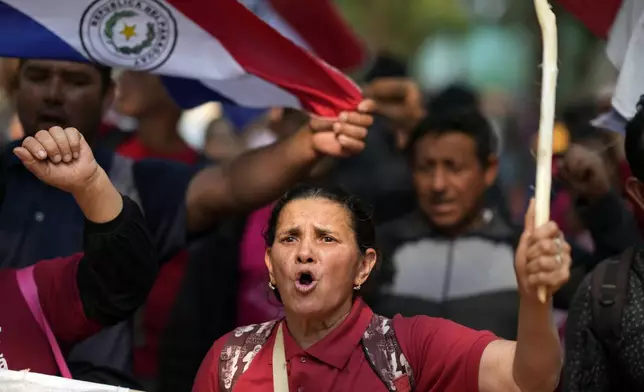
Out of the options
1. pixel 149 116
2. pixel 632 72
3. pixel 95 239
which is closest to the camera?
pixel 95 239

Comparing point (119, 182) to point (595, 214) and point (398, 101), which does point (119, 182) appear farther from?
point (398, 101)

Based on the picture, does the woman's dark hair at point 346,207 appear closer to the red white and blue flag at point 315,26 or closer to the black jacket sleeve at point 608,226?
the black jacket sleeve at point 608,226

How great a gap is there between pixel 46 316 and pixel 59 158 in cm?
56

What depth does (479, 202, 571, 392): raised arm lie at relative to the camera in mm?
3180

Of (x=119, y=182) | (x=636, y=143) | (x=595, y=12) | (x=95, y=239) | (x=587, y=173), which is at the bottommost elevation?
(x=95, y=239)

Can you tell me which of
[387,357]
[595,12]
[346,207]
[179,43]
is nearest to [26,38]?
[179,43]

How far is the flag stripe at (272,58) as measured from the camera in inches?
196

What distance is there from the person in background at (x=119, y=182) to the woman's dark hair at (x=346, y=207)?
745mm

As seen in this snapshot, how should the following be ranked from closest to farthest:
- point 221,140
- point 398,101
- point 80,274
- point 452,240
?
1. point 80,274
2. point 452,240
3. point 398,101
4. point 221,140

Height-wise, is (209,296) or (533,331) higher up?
(533,331)

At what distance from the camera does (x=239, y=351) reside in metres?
3.88

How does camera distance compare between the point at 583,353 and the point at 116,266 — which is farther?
the point at 583,353

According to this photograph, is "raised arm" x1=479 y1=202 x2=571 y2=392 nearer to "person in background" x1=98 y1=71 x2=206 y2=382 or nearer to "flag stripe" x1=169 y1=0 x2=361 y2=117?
"flag stripe" x1=169 y1=0 x2=361 y2=117

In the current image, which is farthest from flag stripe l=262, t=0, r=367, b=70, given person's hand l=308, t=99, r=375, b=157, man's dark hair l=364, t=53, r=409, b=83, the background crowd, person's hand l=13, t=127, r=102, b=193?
person's hand l=13, t=127, r=102, b=193
